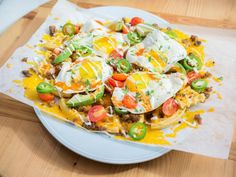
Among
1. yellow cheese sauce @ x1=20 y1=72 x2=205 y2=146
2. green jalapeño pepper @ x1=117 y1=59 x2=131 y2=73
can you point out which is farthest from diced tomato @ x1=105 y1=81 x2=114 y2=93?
yellow cheese sauce @ x1=20 y1=72 x2=205 y2=146

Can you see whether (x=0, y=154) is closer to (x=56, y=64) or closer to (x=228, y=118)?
(x=56, y=64)

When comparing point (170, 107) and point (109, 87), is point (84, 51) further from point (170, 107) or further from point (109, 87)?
point (170, 107)

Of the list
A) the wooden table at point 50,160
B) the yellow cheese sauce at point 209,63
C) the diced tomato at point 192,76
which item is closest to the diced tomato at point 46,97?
the wooden table at point 50,160

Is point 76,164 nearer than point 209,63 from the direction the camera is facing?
Yes

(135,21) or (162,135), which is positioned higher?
(135,21)

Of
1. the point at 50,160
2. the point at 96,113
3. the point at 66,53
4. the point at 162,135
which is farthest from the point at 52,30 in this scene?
the point at 162,135

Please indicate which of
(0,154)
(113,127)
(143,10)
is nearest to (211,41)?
(143,10)

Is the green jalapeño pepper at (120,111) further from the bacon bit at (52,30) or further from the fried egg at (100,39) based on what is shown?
the bacon bit at (52,30)

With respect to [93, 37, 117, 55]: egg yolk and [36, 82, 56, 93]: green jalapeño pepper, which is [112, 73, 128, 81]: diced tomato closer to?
[93, 37, 117, 55]: egg yolk
